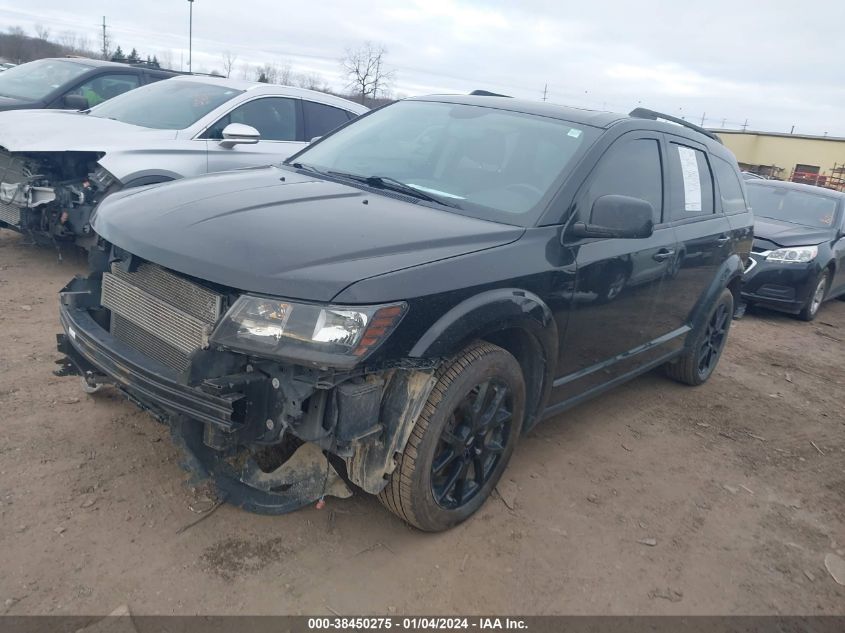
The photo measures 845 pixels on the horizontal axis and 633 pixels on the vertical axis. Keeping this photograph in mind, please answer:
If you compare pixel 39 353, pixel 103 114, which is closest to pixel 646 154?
pixel 39 353

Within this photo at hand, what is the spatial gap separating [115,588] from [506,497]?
1.77 metres

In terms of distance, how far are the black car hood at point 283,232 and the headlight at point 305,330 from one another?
6 centimetres

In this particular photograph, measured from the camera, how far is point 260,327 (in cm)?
234

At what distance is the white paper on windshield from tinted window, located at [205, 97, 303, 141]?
3.99 meters

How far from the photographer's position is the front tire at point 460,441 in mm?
2650

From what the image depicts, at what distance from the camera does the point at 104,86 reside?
8445 millimetres

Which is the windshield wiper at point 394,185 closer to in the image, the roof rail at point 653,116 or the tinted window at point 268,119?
the roof rail at point 653,116

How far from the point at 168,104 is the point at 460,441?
5.30m

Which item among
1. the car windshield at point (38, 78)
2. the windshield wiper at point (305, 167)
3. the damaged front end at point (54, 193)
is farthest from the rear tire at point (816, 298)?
the car windshield at point (38, 78)

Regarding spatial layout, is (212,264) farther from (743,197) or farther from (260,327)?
(743,197)

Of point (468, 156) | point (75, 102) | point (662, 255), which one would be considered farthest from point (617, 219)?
point (75, 102)

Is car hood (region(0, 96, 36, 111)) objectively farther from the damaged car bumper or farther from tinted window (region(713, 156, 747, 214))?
tinted window (region(713, 156, 747, 214))

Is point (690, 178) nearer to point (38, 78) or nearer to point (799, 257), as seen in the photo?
point (799, 257)

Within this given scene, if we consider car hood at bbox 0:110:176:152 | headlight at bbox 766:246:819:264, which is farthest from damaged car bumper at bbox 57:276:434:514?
headlight at bbox 766:246:819:264
